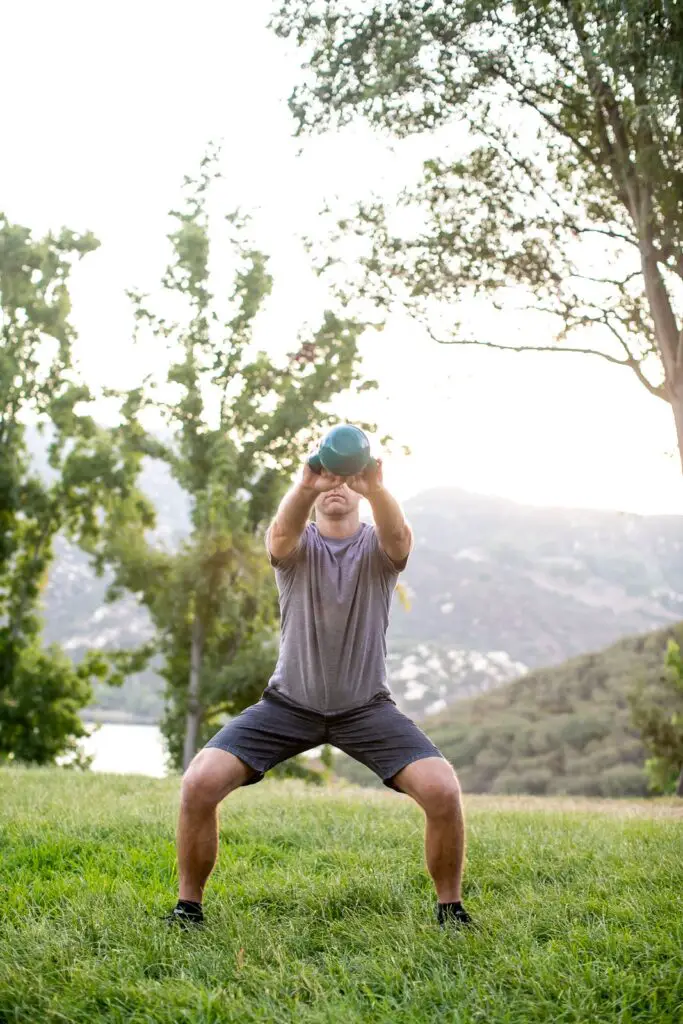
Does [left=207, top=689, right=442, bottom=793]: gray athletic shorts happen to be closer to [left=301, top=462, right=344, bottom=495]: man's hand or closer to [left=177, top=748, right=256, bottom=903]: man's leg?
[left=177, top=748, right=256, bottom=903]: man's leg

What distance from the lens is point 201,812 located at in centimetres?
422

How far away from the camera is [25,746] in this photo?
984 inches

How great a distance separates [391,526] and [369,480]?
0.30m

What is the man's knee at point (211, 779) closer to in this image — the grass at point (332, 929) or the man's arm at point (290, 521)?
the grass at point (332, 929)

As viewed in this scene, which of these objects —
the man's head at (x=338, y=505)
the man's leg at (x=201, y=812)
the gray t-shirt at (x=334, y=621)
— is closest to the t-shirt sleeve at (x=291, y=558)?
the gray t-shirt at (x=334, y=621)

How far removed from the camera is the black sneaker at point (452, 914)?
13.6 ft

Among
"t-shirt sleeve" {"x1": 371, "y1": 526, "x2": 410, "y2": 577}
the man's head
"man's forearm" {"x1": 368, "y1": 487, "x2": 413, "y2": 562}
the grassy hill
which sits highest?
the man's head

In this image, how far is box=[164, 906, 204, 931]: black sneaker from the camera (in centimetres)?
416

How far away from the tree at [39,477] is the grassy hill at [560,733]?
34063 mm

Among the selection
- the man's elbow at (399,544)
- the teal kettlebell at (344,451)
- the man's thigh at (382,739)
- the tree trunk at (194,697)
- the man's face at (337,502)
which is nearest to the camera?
the teal kettlebell at (344,451)

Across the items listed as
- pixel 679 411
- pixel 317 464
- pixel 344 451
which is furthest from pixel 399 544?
pixel 679 411

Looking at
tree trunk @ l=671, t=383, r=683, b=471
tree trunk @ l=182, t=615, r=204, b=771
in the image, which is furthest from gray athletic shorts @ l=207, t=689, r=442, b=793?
tree trunk @ l=182, t=615, r=204, b=771

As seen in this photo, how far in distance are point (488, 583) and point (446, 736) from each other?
399 ft

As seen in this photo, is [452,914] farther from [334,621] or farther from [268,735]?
[334,621]
